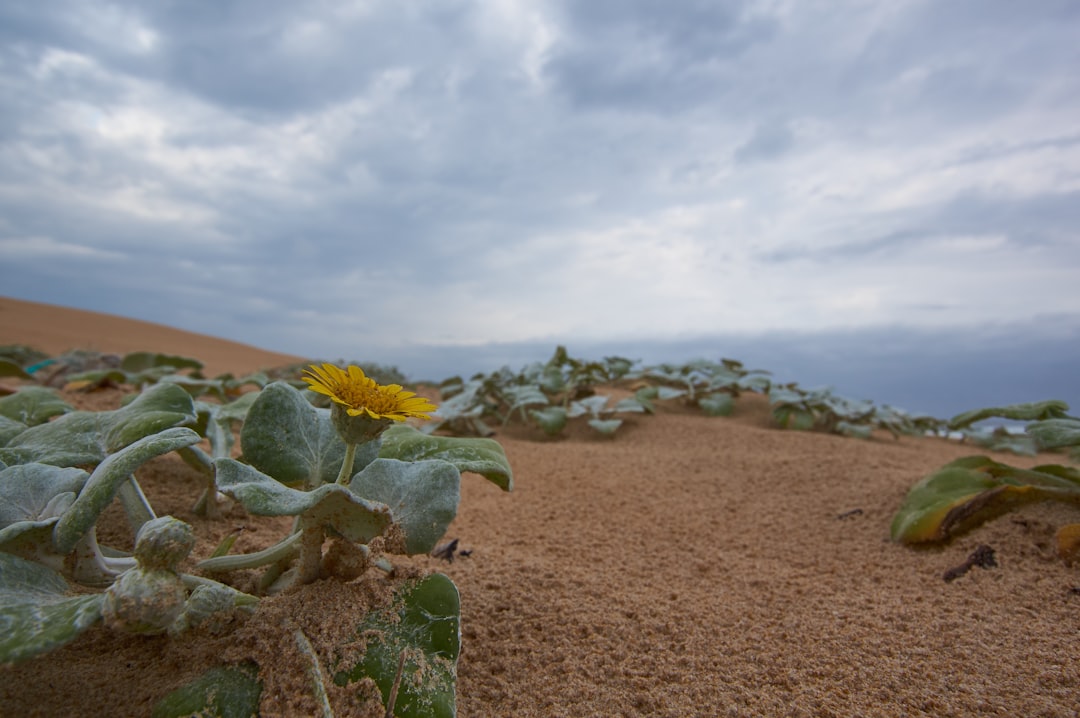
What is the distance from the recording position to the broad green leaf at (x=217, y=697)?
102cm

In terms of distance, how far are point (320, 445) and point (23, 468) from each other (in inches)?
21.1

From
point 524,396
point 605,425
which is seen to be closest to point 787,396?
point 605,425

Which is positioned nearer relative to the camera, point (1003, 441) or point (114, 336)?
point (1003, 441)

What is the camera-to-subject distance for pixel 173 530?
996 mm

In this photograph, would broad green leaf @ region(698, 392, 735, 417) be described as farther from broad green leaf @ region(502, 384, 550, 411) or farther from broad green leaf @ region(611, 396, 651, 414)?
broad green leaf @ region(502, 384, 550, 411)

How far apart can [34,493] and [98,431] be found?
0.31m

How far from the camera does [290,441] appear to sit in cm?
132

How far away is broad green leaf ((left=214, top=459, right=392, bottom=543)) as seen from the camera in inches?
39.1

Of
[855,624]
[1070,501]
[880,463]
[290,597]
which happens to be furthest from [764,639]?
[880,463]

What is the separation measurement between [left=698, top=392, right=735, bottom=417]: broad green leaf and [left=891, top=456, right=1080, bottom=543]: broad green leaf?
3.01 m

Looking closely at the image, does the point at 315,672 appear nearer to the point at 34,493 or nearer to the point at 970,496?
the point at 34,493

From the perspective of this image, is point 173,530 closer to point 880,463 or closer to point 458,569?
point 458,569

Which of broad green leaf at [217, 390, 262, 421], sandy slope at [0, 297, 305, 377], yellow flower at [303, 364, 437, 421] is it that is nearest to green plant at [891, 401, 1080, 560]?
yellow flower at [303, 364, 437, 421]

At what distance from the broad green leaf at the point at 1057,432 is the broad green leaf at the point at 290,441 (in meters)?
Result: 2.00
